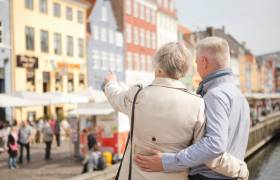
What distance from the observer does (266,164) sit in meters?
21.4

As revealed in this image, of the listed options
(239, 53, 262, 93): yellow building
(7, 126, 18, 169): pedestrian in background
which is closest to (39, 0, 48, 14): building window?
(7, 126, 18, 169): pedestrian in background

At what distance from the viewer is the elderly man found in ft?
7.65

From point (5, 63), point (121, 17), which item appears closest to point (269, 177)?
point (5, 63)

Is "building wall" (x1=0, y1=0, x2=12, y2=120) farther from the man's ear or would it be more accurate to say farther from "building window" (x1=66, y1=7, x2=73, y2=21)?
the man's ear

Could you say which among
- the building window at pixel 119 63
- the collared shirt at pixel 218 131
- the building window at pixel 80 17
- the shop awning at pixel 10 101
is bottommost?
the shop awning at pixel 10 101

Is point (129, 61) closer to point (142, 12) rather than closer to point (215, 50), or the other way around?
point (142, 12)

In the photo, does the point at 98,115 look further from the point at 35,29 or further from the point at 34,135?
the point at 35,29

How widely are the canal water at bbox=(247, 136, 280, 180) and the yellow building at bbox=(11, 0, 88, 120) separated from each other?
1228cm

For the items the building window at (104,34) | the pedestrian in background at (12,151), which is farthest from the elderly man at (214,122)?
the building window at (104,34)

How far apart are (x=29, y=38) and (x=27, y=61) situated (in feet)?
5.09

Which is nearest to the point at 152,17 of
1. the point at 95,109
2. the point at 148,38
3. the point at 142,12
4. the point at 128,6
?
the point at 148,38

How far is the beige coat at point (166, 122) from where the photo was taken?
2.38m

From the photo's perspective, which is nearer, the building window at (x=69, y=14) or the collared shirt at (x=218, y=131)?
the collared shirt at (x=218, y=131)

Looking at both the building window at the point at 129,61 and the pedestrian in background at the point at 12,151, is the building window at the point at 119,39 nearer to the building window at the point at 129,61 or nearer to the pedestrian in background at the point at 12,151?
the building window at the point at 129,61
